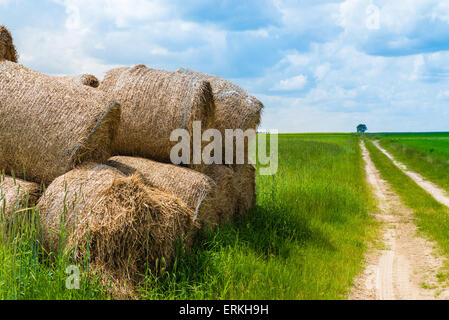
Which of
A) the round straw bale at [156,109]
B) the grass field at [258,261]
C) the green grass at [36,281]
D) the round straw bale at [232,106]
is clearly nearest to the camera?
the green grass at [36,281]

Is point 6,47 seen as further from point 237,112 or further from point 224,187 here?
point 224,187

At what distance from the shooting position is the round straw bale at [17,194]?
5418mm

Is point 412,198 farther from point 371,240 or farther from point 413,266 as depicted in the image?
point 413,266

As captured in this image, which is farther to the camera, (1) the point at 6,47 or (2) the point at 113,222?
(1) the point at 6,47

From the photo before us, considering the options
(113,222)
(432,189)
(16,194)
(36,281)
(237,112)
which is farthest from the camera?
(432,189)

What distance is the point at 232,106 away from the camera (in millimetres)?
8250

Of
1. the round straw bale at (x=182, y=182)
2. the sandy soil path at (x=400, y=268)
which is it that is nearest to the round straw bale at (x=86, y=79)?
the round straw bale at (x=182, y=182)

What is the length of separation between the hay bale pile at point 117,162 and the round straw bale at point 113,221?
0.01 metres

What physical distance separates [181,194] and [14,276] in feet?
8.01

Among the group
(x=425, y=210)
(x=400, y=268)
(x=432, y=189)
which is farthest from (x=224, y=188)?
(x=432, y=189)

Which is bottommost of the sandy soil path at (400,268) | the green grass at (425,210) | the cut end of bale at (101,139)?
the sandy soil path at (400,268)

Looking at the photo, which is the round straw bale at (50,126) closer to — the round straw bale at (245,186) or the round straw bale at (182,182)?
the round straw bale at (182,182)

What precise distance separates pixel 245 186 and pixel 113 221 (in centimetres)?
415
